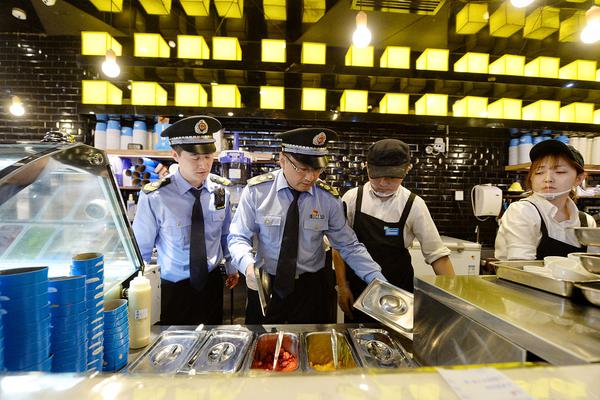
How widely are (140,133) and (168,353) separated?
344 centimetres

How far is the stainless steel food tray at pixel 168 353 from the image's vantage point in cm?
106

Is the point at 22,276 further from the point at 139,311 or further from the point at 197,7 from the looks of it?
the point at 197,7

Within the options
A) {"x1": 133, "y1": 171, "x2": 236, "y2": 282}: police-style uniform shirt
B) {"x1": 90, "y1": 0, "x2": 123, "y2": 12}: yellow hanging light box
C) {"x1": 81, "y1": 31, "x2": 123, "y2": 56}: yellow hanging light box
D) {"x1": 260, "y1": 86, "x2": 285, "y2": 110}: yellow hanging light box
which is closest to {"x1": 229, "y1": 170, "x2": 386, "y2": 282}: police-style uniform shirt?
{"x1": 133, "y1": 171, "x2": 236, "y2": 282}: police-style uniform shirt

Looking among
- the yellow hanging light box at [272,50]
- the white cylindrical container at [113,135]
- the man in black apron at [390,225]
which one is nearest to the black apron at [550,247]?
the man in black apron at [390,225]

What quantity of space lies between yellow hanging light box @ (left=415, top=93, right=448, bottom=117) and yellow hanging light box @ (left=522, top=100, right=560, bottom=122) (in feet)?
3.92

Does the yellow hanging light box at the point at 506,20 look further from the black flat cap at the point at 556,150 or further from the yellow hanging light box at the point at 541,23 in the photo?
the black flat cap at the point at 556,150

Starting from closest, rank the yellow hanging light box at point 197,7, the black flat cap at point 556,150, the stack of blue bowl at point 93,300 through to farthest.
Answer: the stack of blue bowl at point 93,300 → the black flat cap at point 556,150 → the yellow hanging light box at point 197,7

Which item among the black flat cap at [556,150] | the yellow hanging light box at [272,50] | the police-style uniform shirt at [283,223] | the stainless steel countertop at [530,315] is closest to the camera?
the stainless steel countertop at [530,315]

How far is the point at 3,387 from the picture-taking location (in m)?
0.41

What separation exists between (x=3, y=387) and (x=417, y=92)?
454cm

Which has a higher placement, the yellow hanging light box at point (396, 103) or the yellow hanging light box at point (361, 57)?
the yellow hanging light box at point (361, 57)

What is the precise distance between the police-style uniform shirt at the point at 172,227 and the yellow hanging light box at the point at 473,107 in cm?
357

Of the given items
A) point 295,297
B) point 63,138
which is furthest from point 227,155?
point 63,138

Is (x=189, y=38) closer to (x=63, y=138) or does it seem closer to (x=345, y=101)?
(x=345, y=101)
